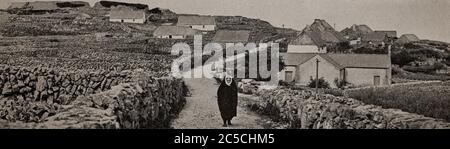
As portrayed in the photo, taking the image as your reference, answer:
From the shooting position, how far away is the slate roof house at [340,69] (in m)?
23.4

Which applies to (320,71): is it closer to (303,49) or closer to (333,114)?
(303,49)

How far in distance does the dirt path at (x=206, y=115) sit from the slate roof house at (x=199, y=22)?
107ft

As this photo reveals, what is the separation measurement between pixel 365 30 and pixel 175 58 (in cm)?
5024

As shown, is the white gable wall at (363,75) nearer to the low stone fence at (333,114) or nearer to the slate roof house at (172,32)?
the slate roof house at (172,32)

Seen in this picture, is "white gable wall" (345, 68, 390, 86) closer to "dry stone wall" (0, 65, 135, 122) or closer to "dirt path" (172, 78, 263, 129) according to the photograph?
"dirt path" (172, 78, 263, 129)

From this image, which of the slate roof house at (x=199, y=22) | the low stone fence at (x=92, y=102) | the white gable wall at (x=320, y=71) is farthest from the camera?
the slate roof house at (x=199, y=22)

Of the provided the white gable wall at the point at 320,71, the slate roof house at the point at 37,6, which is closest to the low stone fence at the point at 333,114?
the slate roof house at the point at 37,6

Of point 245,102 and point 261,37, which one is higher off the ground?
point 261,37

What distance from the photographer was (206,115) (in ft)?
34.3
